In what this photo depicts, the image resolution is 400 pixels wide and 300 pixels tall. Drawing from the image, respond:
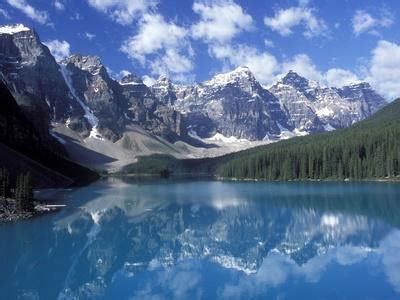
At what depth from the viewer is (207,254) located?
45.2m

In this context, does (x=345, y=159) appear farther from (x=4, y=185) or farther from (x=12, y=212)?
(x=12, y=212)

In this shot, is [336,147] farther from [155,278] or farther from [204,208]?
[155,278]

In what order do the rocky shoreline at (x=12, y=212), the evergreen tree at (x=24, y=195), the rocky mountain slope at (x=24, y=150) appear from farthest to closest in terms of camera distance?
the rocky mountain slope at (x=24, y=150) < the evergreen tree at (x=24, y=195) < the rocky shoreline at (x=12, y=212)

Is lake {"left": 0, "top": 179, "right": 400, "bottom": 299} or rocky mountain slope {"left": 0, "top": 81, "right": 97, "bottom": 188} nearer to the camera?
lake {"left": 0, "top": 179, "right": 400, "bottom": 299}

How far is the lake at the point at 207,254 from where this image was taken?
32.8 metres

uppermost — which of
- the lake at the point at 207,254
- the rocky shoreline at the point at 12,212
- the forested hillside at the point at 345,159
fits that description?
the forested hillside at the point at 345,159

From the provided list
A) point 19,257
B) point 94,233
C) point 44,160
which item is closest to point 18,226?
point 94,233

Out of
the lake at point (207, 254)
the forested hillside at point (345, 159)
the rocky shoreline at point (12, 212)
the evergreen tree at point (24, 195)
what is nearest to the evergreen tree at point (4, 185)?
the rocky shoreline at point (12, 212)

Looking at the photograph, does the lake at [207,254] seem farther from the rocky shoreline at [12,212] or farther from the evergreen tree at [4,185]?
the evergreen tree at [4,185]

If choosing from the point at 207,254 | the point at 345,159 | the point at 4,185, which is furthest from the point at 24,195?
the point at 345,159

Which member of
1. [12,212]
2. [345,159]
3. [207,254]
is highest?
[345,159]

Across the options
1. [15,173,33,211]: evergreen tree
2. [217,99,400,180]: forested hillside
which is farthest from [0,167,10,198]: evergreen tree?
[217,99,400,180]: forested hillside

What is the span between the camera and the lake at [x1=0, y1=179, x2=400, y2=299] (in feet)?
108

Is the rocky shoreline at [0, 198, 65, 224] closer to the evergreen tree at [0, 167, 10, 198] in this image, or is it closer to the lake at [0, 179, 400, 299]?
the evergreen tree at [0, 167, 10, 198]
